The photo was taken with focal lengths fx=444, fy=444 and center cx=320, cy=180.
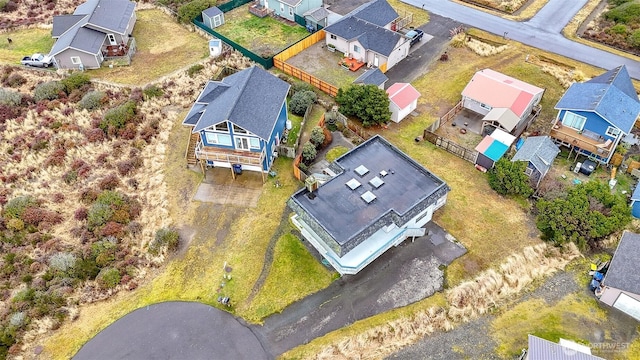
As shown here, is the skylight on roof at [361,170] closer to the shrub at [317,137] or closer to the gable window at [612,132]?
the shrub at [317,137]

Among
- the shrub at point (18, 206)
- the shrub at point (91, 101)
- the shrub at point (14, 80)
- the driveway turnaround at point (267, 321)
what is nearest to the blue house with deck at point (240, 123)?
the driveway turnaround at point (267, 321)

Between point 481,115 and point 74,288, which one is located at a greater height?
point 481,115

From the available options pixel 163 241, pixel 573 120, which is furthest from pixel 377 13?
pixel 163 241

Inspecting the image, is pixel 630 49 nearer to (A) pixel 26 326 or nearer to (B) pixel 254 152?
(B) pixel 254 152

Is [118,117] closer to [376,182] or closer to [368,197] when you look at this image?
[376,182]

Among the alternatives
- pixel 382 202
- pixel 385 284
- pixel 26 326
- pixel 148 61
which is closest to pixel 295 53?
pixel 148 61

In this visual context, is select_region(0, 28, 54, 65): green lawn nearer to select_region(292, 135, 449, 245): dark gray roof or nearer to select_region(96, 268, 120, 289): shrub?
select_region(96, 268, 120, 289): shrub
